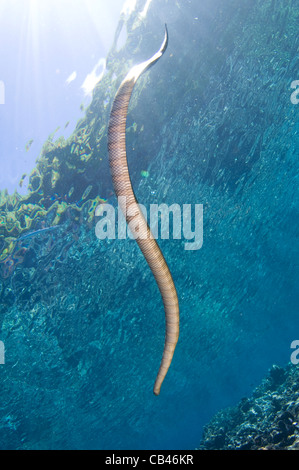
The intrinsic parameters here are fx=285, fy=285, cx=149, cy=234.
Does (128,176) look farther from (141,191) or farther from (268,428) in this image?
(268,428)

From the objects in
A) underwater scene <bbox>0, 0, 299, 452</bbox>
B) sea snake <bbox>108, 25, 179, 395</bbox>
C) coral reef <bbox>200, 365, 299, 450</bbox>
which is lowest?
coral reef <bbox>200, 365, 299, 450</bbox>

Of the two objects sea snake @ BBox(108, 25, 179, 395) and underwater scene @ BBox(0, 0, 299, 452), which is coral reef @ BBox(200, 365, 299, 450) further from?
sea snake @ BBox(108, 25, 179, 395)

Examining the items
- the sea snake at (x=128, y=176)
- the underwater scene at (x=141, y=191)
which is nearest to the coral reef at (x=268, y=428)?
the underwater scene at (x=141, y=191)

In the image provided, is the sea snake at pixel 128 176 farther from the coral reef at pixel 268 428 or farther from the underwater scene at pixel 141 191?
the coral reef at pixel 268 428

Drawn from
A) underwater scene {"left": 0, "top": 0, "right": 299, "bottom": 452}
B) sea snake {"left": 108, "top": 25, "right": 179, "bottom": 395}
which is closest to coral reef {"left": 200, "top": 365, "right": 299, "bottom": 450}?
underwater scene {"left": 0, "top": 0, "right": 299, "bottom": 452}

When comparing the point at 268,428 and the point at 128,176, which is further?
the point at 268,428

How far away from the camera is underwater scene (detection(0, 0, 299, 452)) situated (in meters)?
6.78

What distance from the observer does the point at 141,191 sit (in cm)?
974

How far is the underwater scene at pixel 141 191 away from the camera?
22.2ft

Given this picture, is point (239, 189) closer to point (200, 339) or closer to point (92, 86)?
point (92, 86)

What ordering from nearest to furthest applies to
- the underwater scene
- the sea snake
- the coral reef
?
the sea snake → the coral reef → the underwater scene

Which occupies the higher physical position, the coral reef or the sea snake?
the sea snake

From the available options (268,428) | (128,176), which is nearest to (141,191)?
(128,176)
